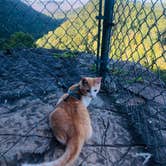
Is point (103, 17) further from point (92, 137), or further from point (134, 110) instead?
point (92, 137)

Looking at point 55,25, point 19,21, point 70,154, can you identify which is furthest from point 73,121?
point 19,21

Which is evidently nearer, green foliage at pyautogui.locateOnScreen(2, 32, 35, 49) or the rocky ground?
the rocky ground

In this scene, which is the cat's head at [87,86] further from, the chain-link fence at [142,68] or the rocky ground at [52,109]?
the chain-link fence at [142,68]

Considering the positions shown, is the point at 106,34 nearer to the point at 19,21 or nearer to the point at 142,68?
the point at 142,68

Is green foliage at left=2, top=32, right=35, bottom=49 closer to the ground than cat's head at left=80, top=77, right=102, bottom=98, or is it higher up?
higher up

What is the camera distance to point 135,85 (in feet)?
7.43

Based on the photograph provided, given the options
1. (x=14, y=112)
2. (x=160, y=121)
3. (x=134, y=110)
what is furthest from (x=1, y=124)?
(x=160, y=121)

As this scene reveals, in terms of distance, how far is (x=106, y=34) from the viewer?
6.91 feet

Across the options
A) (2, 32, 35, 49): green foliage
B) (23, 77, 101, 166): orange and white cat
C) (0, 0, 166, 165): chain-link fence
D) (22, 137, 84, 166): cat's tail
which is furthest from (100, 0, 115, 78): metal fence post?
(2, 32, 35, 49): green foliage

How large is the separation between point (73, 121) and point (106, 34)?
80 cm

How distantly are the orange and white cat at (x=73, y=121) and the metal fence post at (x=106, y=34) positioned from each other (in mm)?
416

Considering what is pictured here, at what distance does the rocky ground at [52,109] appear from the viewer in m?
1.52

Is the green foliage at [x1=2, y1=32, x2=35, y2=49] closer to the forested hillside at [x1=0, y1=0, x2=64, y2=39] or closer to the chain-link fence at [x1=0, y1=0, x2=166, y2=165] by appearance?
the forested hillside at [x1=0, y1=0, x2=64, y2=39]

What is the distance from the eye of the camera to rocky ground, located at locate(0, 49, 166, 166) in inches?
60.0
